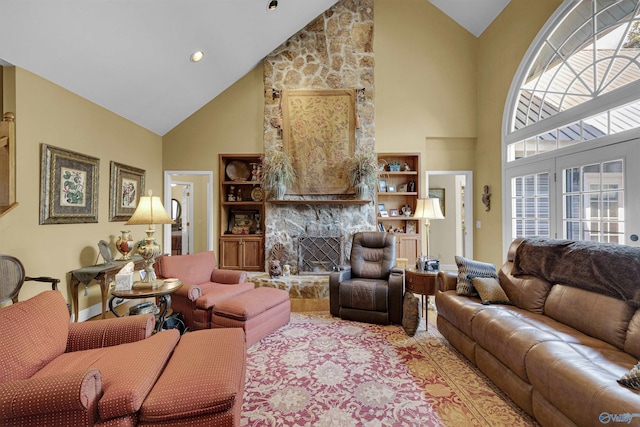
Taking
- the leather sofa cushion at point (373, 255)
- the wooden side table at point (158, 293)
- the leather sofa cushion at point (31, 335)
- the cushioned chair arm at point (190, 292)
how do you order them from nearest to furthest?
1. the leather sofa cushion at point (31, 335)
2. the wooden side table at point (158, 293)
3. the cushioned chair arm at point (190, 292)
4. the leather sofa cushion at point (373, 255)

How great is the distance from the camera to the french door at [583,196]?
8.61ft

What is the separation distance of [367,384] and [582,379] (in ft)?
4.26

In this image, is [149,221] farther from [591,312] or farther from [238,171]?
[591,312]

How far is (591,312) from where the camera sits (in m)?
1.92

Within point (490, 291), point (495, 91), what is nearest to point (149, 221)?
point (490, 291)

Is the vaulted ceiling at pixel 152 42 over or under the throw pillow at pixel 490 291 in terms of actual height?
over

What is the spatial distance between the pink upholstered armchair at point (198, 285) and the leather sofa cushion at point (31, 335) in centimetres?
117

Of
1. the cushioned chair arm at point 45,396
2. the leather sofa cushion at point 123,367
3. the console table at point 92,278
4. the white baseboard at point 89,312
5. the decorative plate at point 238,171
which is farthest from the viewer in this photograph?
the decorative plate at point 238,171

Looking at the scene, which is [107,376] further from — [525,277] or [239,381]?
[525,277]

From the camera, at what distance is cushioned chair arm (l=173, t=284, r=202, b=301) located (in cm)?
286

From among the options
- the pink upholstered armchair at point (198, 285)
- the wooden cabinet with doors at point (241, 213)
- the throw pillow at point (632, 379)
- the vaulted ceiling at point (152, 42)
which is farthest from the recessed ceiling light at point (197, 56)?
the throw pillow at point (632, 379)

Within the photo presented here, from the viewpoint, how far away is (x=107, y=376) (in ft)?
4.63

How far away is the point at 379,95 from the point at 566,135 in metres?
2.89

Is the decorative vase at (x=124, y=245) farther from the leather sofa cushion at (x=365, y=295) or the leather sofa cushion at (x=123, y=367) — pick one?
the leather sofa cushion at (x=365, y=295)
